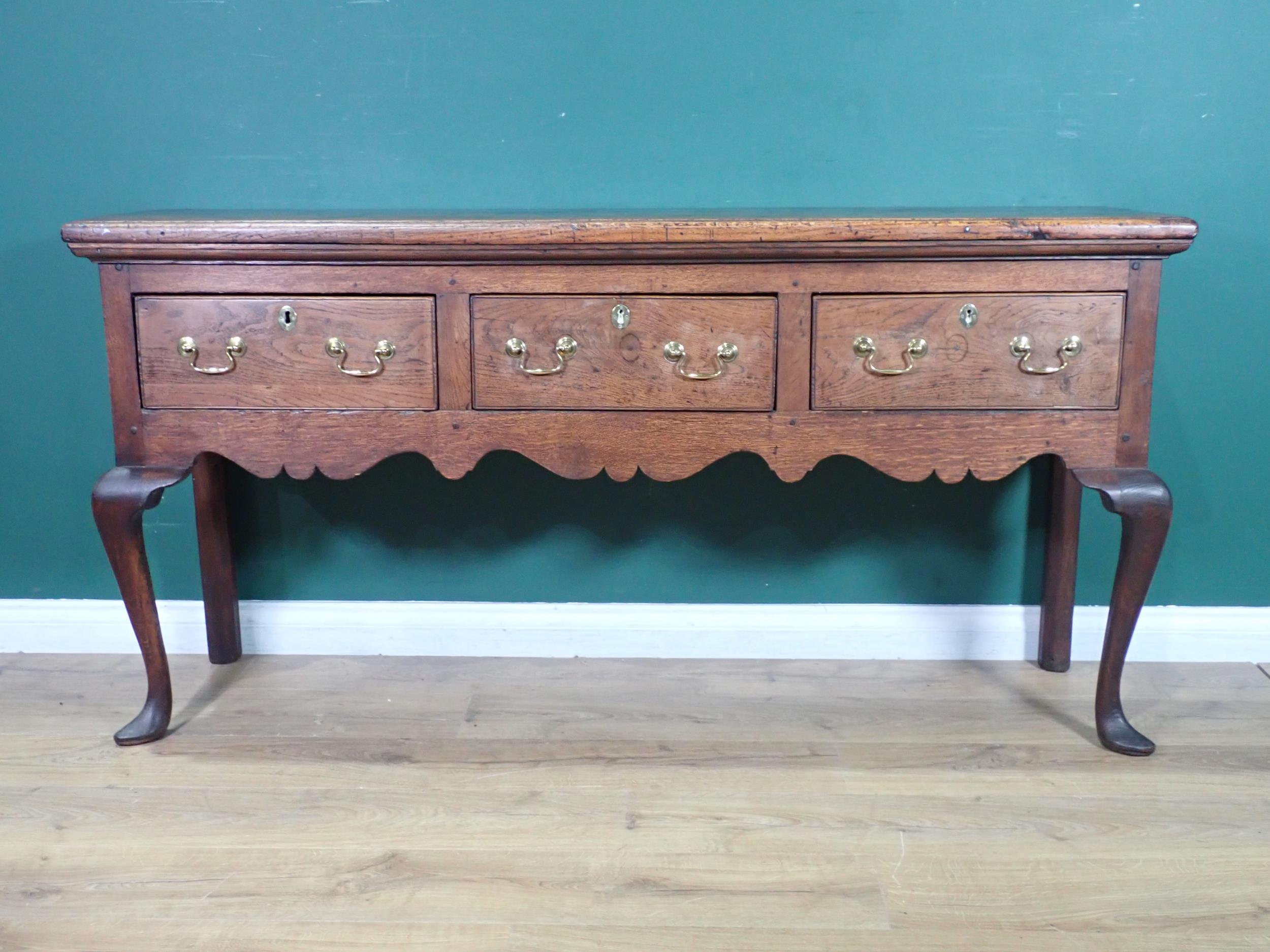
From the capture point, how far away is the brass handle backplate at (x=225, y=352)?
5.54 ft

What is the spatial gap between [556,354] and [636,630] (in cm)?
76

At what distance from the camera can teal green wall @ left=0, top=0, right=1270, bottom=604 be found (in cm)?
202

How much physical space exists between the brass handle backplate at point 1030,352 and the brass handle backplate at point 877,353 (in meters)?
0.13

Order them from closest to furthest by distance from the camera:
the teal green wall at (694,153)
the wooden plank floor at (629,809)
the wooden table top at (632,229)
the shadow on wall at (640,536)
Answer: the wooden plank floor at (629,809), the wooden table top at (632,229), the teal green wall at (694,153), the shadow on wall at (640,536)

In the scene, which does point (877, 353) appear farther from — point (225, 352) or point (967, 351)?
point (225, 352)

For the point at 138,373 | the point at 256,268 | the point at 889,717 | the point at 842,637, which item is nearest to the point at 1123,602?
the point at 889,717

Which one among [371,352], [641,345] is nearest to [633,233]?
[641,345]

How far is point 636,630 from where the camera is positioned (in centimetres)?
224

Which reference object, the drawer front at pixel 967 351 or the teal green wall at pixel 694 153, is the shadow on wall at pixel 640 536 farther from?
the drawer front at pixel 967 351

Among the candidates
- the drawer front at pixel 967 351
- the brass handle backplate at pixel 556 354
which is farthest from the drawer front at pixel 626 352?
the drawer front at pixel 967 351

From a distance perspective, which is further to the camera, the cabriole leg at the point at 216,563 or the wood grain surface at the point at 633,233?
the cabriole leg at the point at 216,563

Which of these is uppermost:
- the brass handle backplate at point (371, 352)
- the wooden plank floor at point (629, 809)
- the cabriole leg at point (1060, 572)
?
the brass handle backplate at point (371, 352)

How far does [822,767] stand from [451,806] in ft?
1.96

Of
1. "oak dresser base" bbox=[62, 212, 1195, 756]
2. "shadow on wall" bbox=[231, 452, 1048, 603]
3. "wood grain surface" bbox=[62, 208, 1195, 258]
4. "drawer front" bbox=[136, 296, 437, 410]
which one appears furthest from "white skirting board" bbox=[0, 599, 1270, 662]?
"wood grain surface" bbox=[62, 208, 1195, 258]
